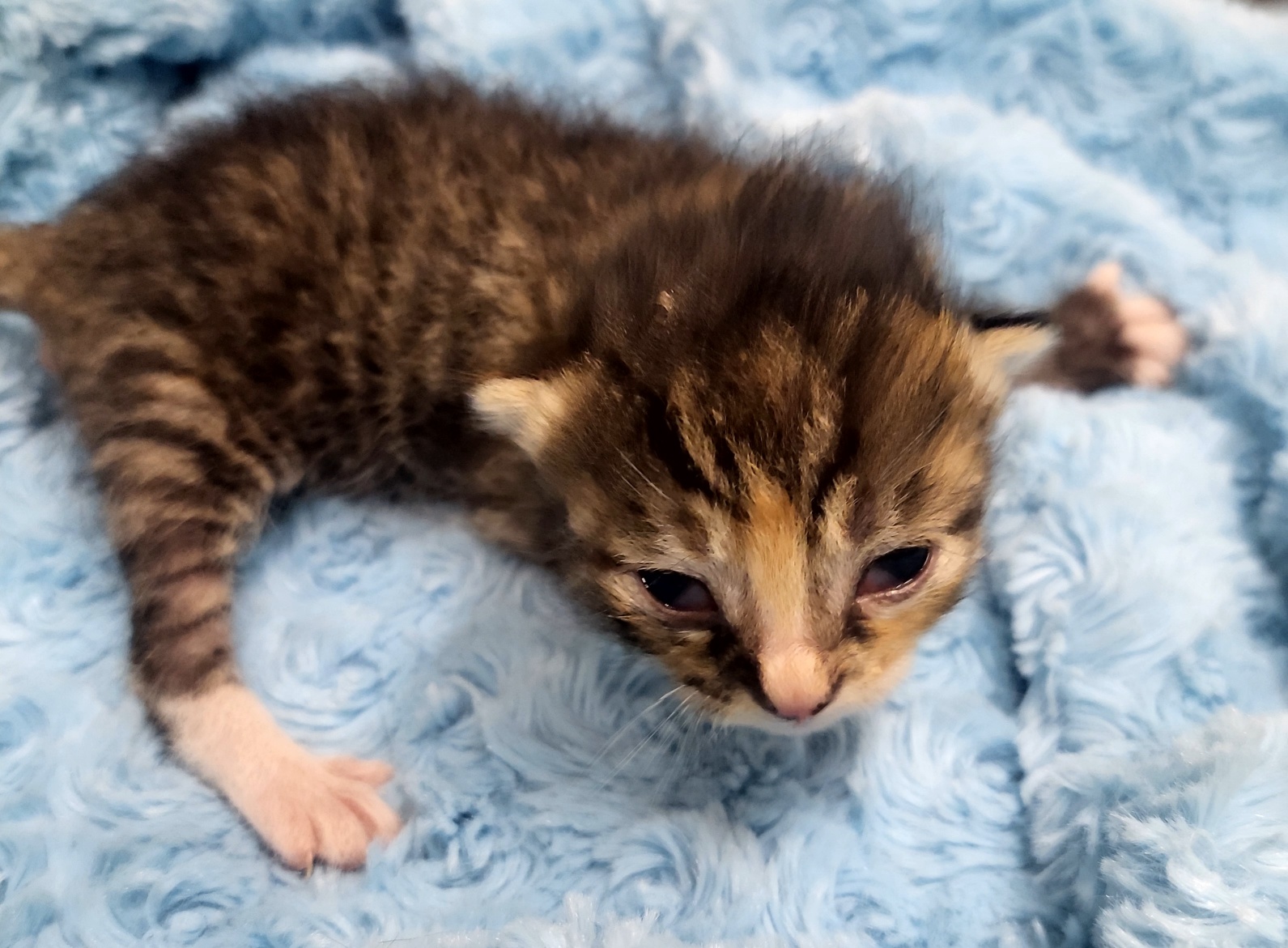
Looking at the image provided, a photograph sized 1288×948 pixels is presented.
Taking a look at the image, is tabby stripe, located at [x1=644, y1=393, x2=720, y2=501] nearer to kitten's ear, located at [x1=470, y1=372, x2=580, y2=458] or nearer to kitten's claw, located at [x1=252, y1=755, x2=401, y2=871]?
kitten's ear, located at [x1=470, y1=372, x2=580, y2=458]

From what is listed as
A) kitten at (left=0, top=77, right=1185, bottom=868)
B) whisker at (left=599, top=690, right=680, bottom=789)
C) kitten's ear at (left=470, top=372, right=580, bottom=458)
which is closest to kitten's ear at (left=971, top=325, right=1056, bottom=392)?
kitten at (left=0, top=77, right=1185, bottom=868)

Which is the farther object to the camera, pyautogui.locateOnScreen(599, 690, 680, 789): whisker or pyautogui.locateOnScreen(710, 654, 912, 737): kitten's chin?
pyautogui.locateOnScreen(599, 690, 680, 789): whisker

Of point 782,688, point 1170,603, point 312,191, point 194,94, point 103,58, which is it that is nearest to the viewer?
point 782,688

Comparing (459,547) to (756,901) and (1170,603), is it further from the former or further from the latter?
(1170,603)

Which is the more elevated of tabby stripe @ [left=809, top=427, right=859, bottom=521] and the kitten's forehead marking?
tabby stripe @ [left=809, top=427, right=859, bottom=521]

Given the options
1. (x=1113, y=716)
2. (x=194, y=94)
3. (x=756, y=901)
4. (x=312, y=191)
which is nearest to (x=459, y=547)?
(x=312, y=191)

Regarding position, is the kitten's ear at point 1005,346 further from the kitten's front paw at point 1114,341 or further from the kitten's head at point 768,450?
Result: the kitten's front paw at point 1114,341
